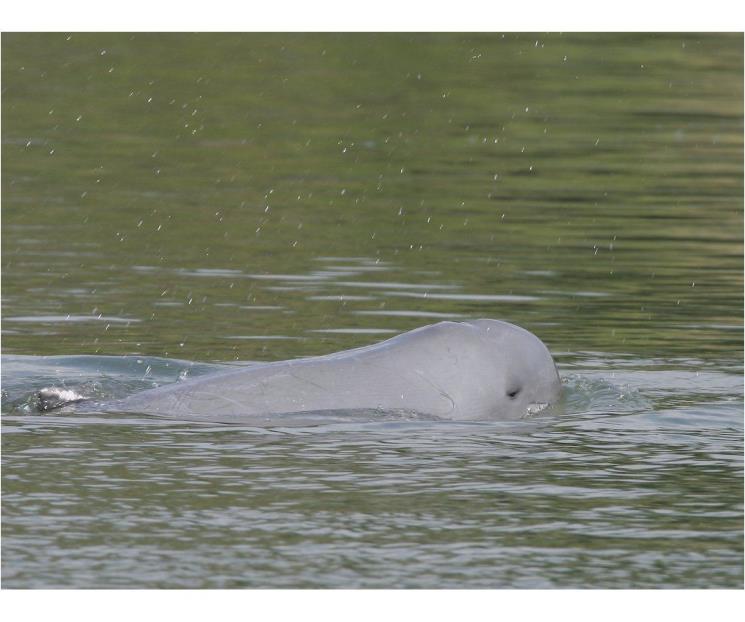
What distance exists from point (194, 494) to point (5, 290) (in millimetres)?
7582

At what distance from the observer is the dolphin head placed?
11156 millimetres

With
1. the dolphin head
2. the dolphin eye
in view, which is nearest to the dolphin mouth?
the dolphin head

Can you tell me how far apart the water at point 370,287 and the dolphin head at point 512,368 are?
22cm

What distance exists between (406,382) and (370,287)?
5.72m

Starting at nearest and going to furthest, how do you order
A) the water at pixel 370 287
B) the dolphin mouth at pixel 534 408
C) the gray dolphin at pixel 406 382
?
the water at pixel 370 287 < the gray dolphin at pixel 406 382 < the dolphin mouth at pixel 534 408

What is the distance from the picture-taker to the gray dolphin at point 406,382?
11.1 meters

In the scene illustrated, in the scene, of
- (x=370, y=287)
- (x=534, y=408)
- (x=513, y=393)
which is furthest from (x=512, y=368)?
(x=370, y=287)

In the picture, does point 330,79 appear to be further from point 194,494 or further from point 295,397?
point 194,494

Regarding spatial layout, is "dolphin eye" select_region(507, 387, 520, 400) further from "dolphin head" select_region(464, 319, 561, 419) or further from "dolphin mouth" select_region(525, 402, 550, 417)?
"dolphin mouth" select_region(525, 402, 550, 417)

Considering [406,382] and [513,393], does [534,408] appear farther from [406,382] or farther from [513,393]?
[406,382]

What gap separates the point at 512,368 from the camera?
36.8 feet

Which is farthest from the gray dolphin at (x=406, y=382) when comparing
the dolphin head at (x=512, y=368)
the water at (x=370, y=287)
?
the water at (x=370, y=287)

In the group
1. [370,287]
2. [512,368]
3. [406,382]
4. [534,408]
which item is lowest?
[534,408]

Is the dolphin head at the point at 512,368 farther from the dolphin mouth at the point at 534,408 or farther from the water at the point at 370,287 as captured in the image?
the water at the point at 370,287
